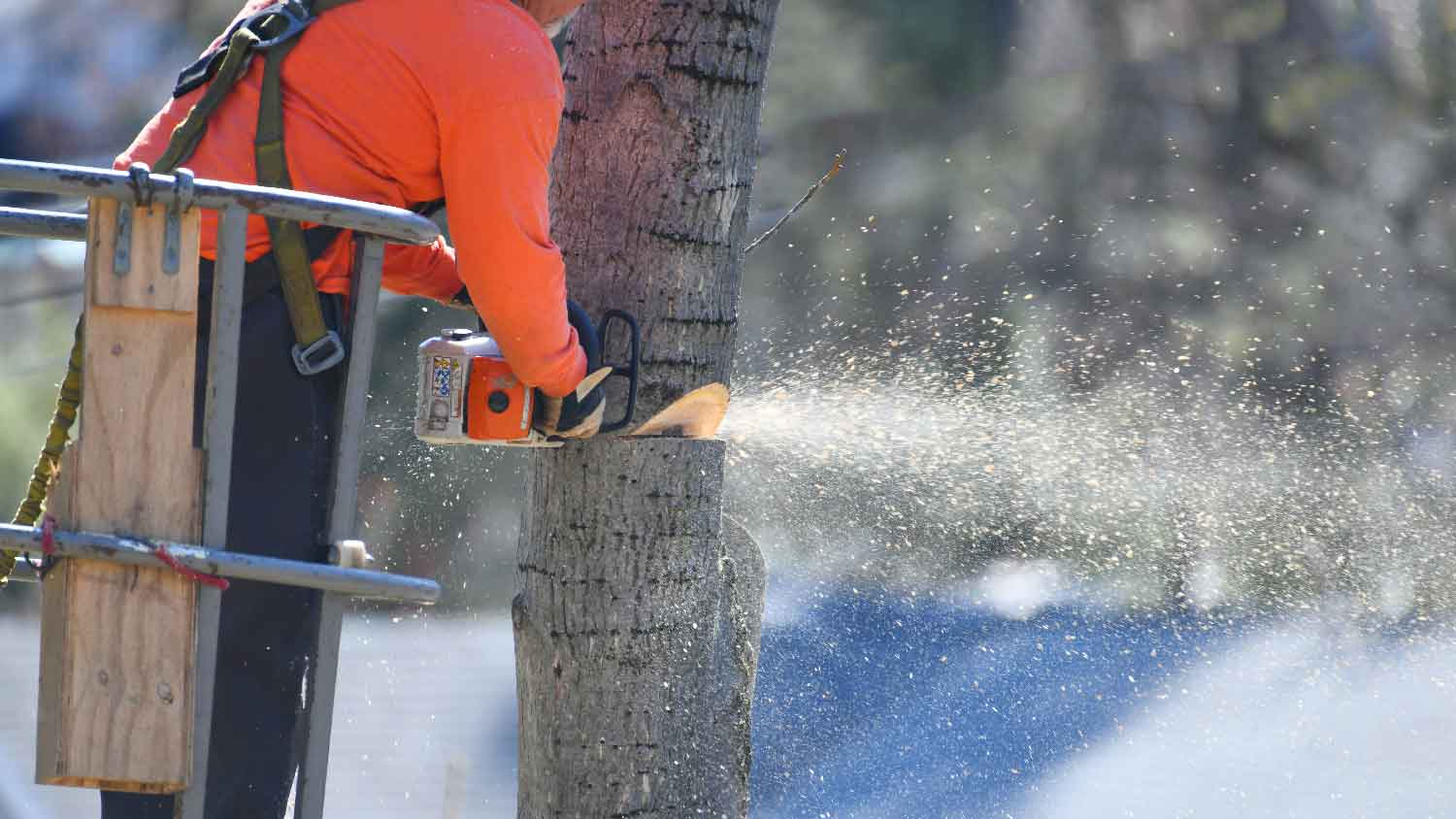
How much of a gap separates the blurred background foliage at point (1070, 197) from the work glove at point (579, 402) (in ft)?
9.70

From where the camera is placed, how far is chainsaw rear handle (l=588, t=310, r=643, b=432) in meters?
2.21

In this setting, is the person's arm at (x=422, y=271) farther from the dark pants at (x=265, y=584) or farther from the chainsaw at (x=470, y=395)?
the dark pants at (x=265, y=584)

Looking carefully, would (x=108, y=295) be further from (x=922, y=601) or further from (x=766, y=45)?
(x=922, y=601)

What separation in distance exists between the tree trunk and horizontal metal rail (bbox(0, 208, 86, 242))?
0.76 m

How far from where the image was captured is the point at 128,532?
1488 mm

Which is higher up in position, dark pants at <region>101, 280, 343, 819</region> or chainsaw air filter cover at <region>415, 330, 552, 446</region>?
chainsaw air filter cover at <region>415, 330, 552, 446</region>

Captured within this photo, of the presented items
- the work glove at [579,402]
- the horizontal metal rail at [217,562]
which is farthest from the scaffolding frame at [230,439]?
the work glove at [579,402]

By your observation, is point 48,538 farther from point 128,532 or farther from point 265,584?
point 265,584

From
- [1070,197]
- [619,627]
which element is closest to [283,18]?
[619,627]

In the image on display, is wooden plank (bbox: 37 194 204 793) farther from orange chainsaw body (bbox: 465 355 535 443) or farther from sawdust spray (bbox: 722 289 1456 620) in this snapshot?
sawdust spray (bbox: 722 289 1456 620)

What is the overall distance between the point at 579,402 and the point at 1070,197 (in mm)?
3557

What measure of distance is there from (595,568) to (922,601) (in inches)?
142

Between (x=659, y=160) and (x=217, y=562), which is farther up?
(x=659, y=160)

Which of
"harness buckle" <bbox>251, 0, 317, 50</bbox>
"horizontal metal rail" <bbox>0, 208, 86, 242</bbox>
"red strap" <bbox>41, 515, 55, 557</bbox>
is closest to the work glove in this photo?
"harness buckle" <bbox>251, 0, 317, 50</bbox>
